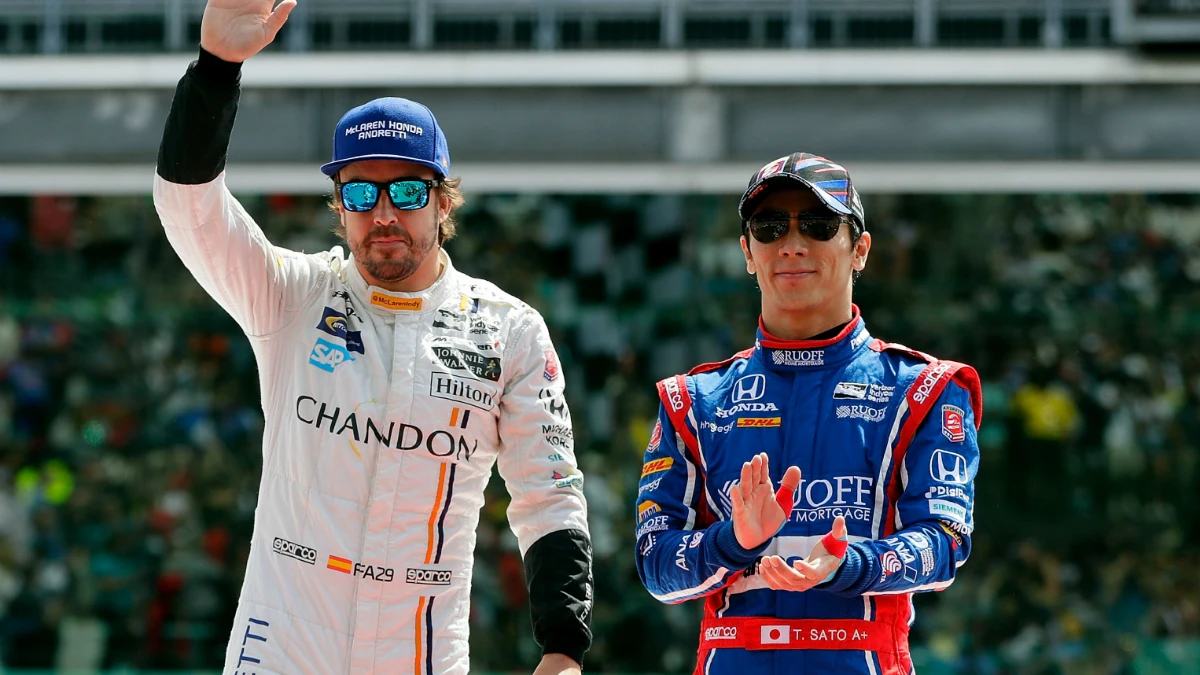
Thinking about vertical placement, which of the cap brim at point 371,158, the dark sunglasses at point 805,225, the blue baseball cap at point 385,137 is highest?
the blue baseball cap at point 385,137

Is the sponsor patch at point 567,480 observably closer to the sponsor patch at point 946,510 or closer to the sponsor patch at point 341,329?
the sponsor patch at point 341,329

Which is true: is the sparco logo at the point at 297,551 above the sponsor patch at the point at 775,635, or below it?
above

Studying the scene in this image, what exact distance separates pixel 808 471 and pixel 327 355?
4.02 feet

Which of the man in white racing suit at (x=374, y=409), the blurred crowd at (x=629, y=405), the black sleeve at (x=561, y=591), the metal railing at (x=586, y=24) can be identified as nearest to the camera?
the man in white racing suit at (x=374, y=409)

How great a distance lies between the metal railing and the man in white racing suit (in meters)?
8.08

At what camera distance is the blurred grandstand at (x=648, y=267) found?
447 inches

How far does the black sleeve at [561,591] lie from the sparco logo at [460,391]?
0.37m

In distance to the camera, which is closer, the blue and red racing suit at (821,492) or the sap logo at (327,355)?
the blue and red racing suit at (821,492)

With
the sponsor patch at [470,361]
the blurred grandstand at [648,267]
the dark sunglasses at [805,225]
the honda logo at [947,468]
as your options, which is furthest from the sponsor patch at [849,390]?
the blurred grandstand at [648,267]

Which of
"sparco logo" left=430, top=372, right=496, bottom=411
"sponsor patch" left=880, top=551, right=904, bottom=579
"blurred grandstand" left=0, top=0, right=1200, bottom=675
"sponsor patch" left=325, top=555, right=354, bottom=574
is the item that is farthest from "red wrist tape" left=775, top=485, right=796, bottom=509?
"blurred grandstand" left=0, top=0, right=1200, bottom=675

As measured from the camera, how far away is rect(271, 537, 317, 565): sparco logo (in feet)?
12.3

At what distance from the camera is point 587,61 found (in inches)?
466

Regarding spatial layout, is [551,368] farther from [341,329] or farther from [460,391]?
[341,329]

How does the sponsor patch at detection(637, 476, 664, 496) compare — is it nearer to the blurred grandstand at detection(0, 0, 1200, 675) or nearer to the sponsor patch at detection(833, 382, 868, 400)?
the sponsor patch at detection(833, 382, 868, 400)
